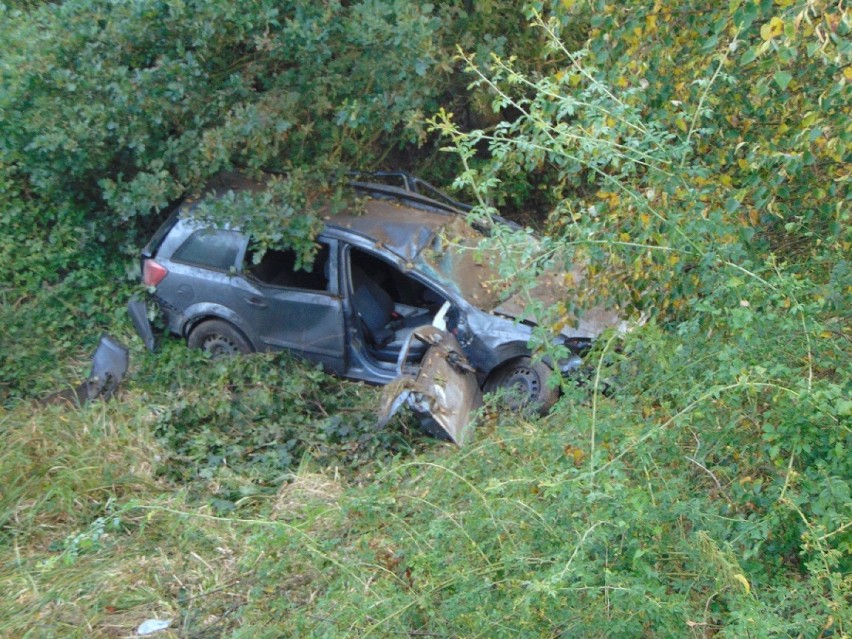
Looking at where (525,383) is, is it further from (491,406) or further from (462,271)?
(462,271)

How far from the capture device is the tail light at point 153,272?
745 centimetres

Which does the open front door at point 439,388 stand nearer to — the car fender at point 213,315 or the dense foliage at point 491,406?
the dense foliage at point 491,406

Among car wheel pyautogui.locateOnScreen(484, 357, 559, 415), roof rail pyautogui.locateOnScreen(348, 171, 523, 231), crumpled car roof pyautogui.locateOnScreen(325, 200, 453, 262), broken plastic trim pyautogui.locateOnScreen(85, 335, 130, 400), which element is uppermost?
roof rail pyautogui.locateOnScreen(348, 171, 523, 231)

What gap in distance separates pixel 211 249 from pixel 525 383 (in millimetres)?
2847

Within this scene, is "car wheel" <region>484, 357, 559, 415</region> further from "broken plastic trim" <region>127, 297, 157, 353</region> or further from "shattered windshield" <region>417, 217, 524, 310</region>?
"broken plastic trim" <region>127, 297, 157, 353</region>

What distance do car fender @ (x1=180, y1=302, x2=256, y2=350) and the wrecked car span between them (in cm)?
Result: 1

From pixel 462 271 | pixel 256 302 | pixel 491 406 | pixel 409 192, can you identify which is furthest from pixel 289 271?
pixel 491 406

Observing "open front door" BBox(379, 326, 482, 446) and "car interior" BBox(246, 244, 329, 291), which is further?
"car interior" BBox(246, 244, 329, 291)

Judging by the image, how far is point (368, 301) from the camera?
7.43 m

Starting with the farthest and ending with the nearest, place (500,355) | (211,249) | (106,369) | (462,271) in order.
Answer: (211,249) → (106,369) → (462,271) → (500,355)

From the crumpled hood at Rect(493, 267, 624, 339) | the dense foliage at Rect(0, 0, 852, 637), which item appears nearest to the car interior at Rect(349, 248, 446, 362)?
the dense foliage at Rect(0, 0, 852, 637)

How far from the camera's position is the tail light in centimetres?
745

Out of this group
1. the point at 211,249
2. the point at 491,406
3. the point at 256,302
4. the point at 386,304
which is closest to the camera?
the point at 491,406

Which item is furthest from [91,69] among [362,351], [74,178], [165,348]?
[362,351]
